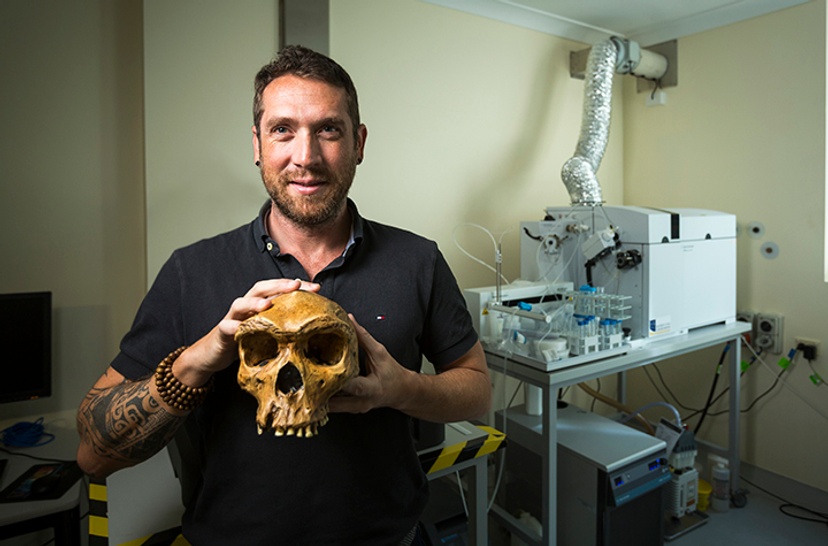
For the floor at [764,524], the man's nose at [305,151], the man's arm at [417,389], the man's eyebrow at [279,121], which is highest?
→ the man's eyebrow at [279,121]

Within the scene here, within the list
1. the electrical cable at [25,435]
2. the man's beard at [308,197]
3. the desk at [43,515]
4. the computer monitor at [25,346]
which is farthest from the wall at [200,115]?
the man's beard at [308,197]

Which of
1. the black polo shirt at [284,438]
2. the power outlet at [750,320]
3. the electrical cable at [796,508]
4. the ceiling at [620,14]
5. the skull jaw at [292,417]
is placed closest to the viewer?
the skull jaw at [292,417]

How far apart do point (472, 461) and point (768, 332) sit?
2.00 m

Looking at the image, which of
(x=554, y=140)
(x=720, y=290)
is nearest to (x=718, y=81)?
(x=554, y=140)

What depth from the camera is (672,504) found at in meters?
2.42

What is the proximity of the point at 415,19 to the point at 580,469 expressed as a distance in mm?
2158

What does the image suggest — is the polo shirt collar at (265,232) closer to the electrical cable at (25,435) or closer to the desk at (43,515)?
the desk at (43,515)

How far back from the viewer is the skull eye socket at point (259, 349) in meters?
0.76

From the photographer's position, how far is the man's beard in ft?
3.15

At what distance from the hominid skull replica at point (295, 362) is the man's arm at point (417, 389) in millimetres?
41

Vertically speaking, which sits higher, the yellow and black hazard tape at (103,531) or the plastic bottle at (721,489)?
the yellow and black hazard tape at (103,531)

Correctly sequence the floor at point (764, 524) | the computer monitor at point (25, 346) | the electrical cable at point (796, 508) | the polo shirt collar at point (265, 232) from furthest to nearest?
the electrical cable at point (796, 508) < the floor at point (764, 524) < the computer monitor at point (25, 346) < the polo shirt collar at point (265, 232)

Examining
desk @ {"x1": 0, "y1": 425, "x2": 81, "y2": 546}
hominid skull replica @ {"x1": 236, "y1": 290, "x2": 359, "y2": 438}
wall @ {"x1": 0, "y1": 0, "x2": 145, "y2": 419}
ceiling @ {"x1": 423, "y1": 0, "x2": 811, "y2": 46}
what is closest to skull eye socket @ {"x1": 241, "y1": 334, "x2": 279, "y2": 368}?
hominid skull replica @ {"x1": 236, "y1": 290, "x2": 359, "y2": 438}

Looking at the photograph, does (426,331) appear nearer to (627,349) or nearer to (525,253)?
(627,349)
